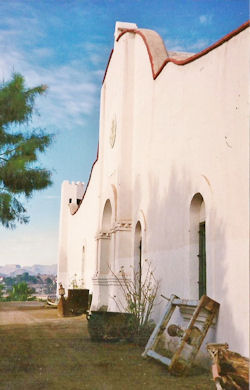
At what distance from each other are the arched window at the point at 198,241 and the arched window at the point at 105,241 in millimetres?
6105

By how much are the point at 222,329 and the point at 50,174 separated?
879cm

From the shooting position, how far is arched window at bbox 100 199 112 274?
1265 cm

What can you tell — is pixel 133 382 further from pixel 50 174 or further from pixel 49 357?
pixel 50 174

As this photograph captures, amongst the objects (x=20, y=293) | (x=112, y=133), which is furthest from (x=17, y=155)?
(x=20, y=293)

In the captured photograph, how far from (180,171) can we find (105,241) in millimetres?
6253

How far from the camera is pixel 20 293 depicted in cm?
2317

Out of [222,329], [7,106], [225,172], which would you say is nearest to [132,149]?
[7,106]

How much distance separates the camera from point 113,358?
6.09m

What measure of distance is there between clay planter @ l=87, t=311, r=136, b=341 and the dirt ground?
25 cm

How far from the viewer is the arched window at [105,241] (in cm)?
1265

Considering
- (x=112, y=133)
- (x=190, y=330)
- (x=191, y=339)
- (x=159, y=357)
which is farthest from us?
(x=112, y=133)

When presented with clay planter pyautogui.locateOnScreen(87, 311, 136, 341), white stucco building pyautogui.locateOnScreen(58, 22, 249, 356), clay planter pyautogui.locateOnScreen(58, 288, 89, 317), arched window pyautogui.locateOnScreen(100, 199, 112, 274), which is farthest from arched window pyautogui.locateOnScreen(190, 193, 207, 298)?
clay planter pyautogui.locateOnScreen(58, 288, 89, 317)

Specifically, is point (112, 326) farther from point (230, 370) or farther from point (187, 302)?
point (230, 370)

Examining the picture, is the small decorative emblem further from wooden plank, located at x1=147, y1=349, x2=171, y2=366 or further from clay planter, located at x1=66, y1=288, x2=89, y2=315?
wooden plank, located at x1=147, y1=349, x2=171, y2=366
